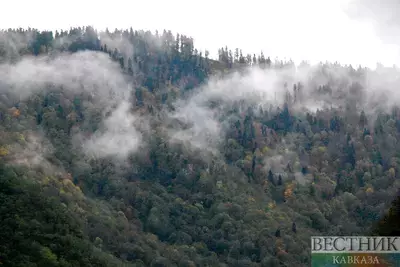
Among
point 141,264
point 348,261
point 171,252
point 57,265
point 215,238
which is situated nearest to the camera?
point 348,261

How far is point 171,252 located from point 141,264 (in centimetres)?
1604

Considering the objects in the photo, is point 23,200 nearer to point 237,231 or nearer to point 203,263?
point 203,263

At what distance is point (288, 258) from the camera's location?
176 m

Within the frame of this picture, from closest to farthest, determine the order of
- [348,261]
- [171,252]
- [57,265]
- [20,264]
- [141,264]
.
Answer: [348,261]
[20,264]
[57,265]
[141,264]
[171,252]

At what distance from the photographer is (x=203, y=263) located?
173500 millimetres

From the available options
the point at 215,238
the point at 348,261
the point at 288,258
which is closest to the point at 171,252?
the point at 215,238

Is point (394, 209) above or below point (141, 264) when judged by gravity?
above

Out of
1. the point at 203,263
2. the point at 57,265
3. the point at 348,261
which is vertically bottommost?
the point at 203,263

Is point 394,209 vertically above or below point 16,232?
above

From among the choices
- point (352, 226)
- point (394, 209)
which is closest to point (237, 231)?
point (352, 226)

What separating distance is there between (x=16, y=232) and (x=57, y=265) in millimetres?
10415

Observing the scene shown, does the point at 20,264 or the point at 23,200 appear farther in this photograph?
the point at 23,200

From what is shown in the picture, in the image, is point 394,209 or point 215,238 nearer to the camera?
point 394,209

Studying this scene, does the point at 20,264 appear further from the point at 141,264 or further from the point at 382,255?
the point at 141,264
